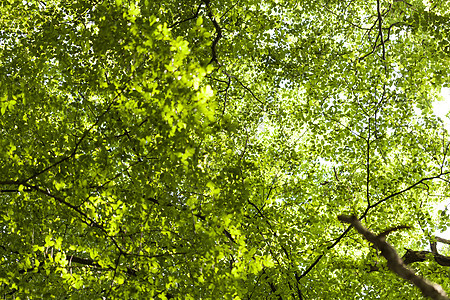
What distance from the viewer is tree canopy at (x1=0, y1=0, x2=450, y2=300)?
17.2 feet

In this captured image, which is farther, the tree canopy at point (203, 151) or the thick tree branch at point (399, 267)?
the thick tree branch at point (399, 267)

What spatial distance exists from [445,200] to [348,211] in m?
3.94

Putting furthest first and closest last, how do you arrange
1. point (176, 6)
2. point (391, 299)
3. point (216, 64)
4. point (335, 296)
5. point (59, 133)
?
point (391, 299) → point (335, 296) → point (176, 6) → point (216, 64) → point (59, 133)

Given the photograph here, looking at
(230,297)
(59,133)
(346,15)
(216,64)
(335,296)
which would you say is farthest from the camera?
(346,15)

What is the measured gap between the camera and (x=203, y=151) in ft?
25.2

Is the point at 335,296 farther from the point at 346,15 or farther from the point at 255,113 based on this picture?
the point at 346,15

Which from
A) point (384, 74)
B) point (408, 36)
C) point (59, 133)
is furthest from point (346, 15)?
point (59, 133)

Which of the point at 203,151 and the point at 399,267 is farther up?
the point at 203,151

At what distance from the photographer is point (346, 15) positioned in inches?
503

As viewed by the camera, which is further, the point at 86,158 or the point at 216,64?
the point at 216,64

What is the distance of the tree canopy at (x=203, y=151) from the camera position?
5230 mm

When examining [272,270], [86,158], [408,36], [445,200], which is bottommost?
[86,158]

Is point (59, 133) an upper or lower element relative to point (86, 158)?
upper

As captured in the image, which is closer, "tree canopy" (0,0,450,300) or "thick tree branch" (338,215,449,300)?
"tree canopy" (0,0,450,300)
